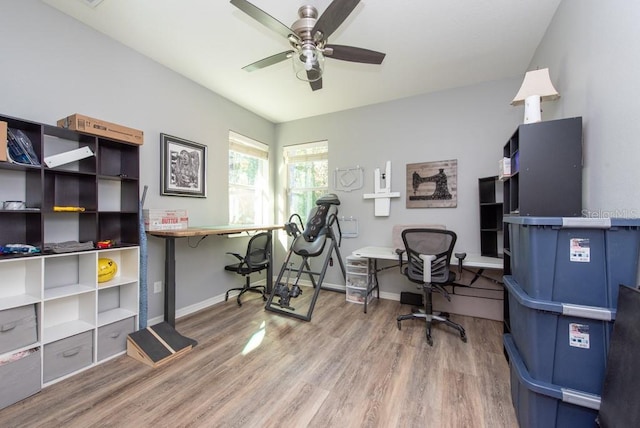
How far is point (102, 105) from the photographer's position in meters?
2.32

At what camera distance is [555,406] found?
1.22 meters

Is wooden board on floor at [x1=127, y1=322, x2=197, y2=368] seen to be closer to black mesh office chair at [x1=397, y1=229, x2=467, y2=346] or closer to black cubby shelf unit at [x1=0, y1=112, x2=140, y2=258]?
black cubby shelf unit at [x1=0, y1=112, x2=140, y2=258]

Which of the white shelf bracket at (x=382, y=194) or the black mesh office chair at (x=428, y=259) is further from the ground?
the white shelf bracket at (x=382, y=194)

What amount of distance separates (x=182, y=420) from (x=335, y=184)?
3237 millimetres

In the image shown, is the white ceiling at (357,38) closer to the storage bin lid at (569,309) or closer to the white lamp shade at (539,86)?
the white lamp shade at (539,86)

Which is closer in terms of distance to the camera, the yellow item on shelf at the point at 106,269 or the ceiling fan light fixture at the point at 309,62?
the ceiling fan light fixture at the point at 309,62

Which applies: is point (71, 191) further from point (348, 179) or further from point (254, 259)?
point (348, 179)

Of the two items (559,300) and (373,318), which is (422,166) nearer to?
(373,318)

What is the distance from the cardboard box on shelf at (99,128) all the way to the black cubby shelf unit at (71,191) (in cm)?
7

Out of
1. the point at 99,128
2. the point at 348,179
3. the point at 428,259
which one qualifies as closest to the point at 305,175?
the point at 348,179

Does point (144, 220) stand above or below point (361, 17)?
below

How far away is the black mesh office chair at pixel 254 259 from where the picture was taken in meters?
3.28

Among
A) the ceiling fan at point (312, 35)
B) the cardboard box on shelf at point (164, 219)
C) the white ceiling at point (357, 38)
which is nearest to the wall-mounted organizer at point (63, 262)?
the cardboard box on shelf at point (164, 219)

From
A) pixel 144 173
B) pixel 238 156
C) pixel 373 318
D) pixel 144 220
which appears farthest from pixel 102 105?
pixel 373 318
